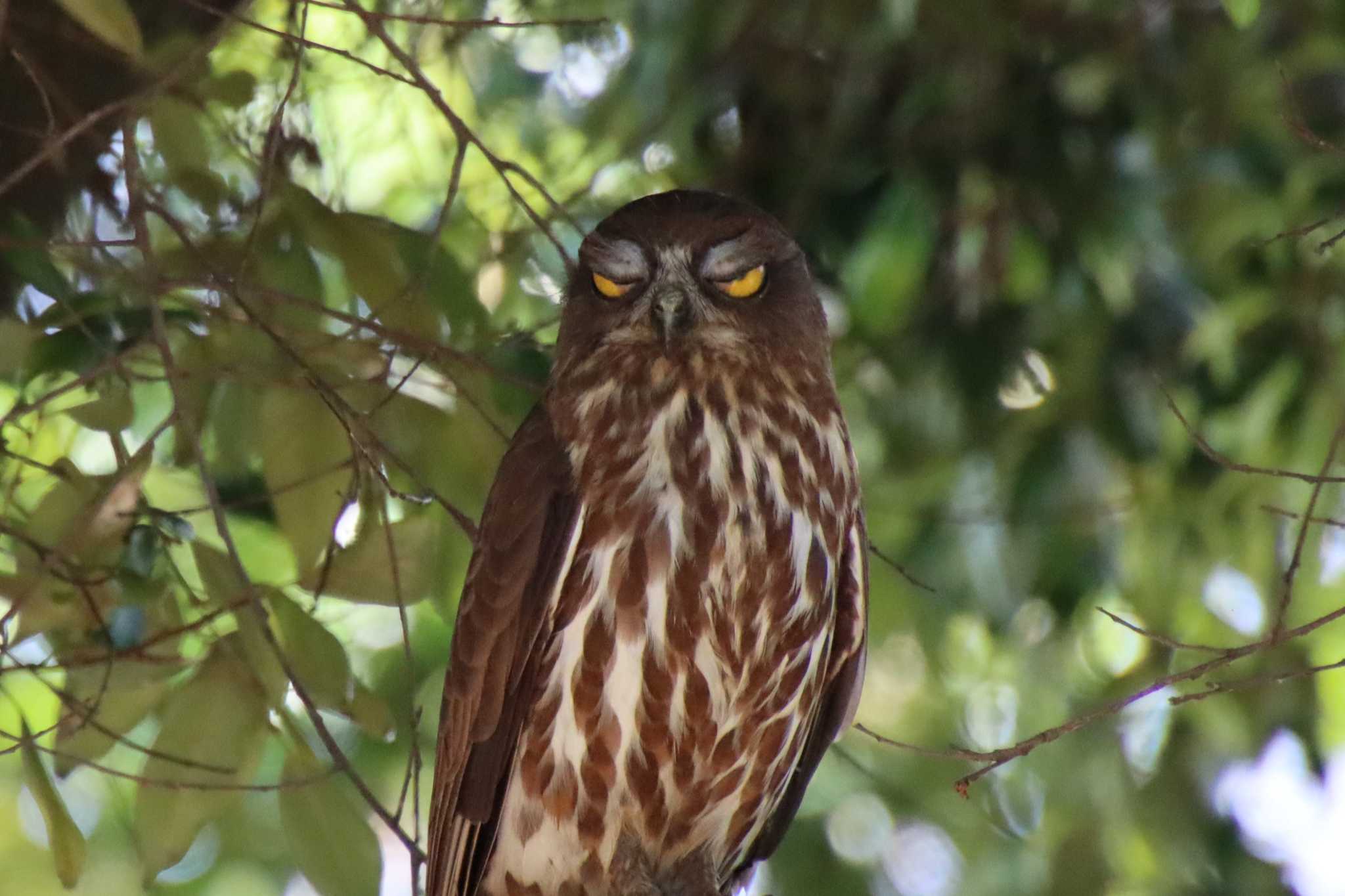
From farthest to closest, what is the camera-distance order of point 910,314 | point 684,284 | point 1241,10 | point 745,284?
point 910,314
point 745,284
point 684,284
point 1241,10

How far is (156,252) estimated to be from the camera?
3051 mm

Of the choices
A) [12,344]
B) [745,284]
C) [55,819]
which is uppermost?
[745,284]

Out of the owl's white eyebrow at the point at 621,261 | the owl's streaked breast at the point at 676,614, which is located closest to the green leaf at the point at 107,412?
the owl's streaked breast at the point at 676,614

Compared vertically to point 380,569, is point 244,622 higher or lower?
lower

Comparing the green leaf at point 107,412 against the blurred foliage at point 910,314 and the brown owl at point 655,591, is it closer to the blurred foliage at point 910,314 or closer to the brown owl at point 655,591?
the blurred foliage at point 910,314

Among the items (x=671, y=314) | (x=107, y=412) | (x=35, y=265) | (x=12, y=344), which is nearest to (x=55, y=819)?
(x=107, y=412)

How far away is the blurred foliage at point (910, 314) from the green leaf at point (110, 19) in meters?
0.51

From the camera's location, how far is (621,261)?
9.82ft

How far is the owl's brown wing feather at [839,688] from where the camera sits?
2.94 meters

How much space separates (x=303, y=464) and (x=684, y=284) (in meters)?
0.75

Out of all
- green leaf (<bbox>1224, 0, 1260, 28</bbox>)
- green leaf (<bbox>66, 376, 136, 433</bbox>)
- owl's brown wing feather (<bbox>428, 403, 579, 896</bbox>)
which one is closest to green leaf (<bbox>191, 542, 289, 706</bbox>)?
green leaf (<bbox>66, 376, 136, 433</bbox>)

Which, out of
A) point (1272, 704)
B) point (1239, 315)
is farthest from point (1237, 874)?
point (1239, 315)

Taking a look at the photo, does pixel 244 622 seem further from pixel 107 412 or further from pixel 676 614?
pixel 676 614

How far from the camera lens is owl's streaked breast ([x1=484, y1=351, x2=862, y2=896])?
2717mm
